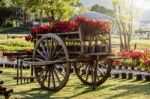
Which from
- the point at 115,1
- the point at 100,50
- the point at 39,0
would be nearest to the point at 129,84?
the point at 100,50

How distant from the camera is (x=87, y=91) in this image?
1423cm

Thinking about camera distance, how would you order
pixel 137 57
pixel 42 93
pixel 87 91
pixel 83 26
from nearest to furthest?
pixel 83 26
pixel 42 93
pixel 87 91
pixel 137 57

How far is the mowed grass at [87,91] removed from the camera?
1330 cm

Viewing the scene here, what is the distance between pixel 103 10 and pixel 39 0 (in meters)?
105

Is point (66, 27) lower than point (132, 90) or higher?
higher

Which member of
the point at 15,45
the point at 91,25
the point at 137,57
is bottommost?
the point at 137,57

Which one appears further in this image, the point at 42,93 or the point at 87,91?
the point at 87,91

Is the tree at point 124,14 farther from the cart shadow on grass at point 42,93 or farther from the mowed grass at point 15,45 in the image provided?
the cart shadow on grass at point 42,93

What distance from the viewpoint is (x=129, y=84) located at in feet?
53.2

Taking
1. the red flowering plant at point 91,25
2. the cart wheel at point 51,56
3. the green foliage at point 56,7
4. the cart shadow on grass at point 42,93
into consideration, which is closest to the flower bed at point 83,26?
the red flowering plant at point 91,25

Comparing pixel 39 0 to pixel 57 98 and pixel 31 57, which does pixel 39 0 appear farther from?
pixel 57 98

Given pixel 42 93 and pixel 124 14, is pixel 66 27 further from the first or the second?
pixel 124 14

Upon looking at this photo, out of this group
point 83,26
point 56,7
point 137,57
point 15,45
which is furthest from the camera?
point 15,45

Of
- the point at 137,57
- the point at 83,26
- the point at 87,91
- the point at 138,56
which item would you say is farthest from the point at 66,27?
the point at 137,57
